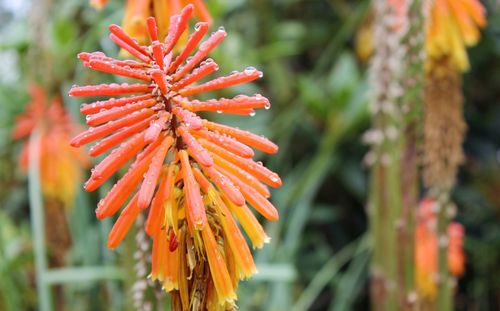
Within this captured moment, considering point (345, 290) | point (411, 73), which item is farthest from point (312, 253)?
point (411, 73)

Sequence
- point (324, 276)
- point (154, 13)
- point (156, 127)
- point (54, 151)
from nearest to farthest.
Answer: point (156, 127) < point (154, 13) < point (54, 151) < point (324, 276)

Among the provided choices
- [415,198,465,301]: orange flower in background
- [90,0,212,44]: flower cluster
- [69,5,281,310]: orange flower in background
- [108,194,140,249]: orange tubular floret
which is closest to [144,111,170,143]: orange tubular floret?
[69,5,281,310]: orange flower in background

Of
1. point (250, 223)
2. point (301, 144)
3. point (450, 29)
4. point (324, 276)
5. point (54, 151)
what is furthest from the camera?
point (301, 144)

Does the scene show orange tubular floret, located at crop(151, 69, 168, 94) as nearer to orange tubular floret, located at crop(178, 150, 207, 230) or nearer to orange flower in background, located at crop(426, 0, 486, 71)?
orange tubular floret, located at crop(178, 150, 207, 230)

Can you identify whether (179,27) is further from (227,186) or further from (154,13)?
(154,13)

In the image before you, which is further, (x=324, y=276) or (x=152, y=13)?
(x=324, y=276)

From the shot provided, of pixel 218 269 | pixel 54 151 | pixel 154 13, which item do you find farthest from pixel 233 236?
pixel 54 151

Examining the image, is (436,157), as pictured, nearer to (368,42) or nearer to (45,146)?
(45,146)

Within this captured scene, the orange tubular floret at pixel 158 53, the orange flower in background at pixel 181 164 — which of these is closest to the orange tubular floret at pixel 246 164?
the orange flower in background at pixel 181 164
